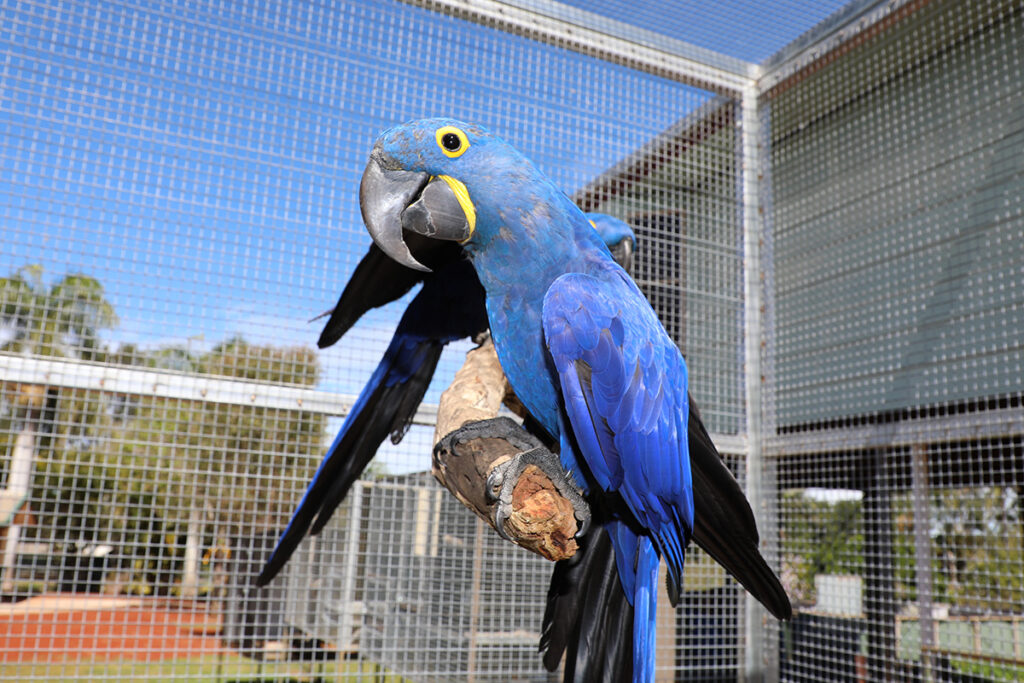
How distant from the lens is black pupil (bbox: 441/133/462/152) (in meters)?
1.14

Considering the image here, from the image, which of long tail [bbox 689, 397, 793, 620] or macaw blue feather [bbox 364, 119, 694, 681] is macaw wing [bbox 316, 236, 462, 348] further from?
long tail [bbox 689, 397, 793, 620]

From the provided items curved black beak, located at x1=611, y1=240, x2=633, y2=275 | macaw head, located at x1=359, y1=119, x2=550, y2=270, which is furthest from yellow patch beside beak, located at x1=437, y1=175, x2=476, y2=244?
curved black beak, located at x1=611, y1=240, x2=633, y2=275

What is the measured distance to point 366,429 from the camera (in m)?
1.49

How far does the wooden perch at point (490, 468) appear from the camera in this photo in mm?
972

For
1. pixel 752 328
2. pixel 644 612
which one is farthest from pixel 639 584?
pixel 752 328

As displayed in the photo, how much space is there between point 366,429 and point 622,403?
0.64 metres

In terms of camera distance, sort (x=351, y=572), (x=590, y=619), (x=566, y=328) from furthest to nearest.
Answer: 1. (x=351, y=572)
2. (x=590, y=619)
3. (x=566, y=328)

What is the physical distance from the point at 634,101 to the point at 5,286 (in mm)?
2008

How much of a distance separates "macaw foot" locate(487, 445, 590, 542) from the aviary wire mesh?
2.63 feet

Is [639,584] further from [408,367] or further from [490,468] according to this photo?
[408,367]

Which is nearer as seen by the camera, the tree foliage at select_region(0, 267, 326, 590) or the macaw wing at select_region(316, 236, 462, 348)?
the macaw wing at select_region(316, 236, 462, 348)

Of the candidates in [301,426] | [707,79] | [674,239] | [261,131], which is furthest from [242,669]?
[707,79]

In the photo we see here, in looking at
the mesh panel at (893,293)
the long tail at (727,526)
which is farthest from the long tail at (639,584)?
the mesh panel at (893,293)

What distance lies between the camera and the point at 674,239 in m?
2.53
